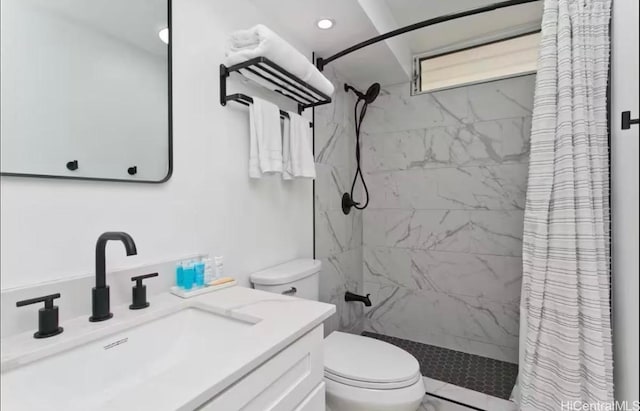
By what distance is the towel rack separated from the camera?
49.4 inches

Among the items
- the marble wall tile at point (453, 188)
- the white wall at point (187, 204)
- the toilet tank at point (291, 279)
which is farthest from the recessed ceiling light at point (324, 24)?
the toilet tank at point (291, 279)

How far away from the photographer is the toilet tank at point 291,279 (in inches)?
54.8

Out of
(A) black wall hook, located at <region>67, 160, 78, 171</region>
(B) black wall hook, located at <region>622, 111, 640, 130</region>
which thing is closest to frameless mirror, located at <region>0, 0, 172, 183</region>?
(A) black wall hook, located at <region>67, 160, 78, 171</region>

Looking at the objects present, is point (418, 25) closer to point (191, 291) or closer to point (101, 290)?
point (191, 291)

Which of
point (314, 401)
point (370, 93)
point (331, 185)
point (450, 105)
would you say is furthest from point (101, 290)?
point (450, 105)

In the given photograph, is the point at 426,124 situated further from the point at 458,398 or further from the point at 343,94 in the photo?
the point at 458,398

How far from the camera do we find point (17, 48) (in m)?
0.77


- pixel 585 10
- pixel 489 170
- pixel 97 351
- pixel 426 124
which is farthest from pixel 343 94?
pixel 97 351

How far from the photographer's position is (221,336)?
0.94m

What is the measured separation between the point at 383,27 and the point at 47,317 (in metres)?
2.06

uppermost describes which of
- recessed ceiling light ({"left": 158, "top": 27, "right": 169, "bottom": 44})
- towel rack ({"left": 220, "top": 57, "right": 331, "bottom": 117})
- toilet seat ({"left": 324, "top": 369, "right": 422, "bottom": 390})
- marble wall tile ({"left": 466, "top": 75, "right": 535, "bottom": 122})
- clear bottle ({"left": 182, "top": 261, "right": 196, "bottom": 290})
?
marble wall tile ({"left": 466, "top": 75, "right": 535, "bottom": 122})

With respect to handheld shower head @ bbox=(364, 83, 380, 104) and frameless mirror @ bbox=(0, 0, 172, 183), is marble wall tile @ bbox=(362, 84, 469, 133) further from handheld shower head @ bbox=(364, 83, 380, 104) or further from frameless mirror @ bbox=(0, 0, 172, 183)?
frameless mirror @ bbox=(0, 0, 172, 183)

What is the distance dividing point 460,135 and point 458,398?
171 cm

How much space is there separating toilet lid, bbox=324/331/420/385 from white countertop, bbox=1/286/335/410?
480 mm
